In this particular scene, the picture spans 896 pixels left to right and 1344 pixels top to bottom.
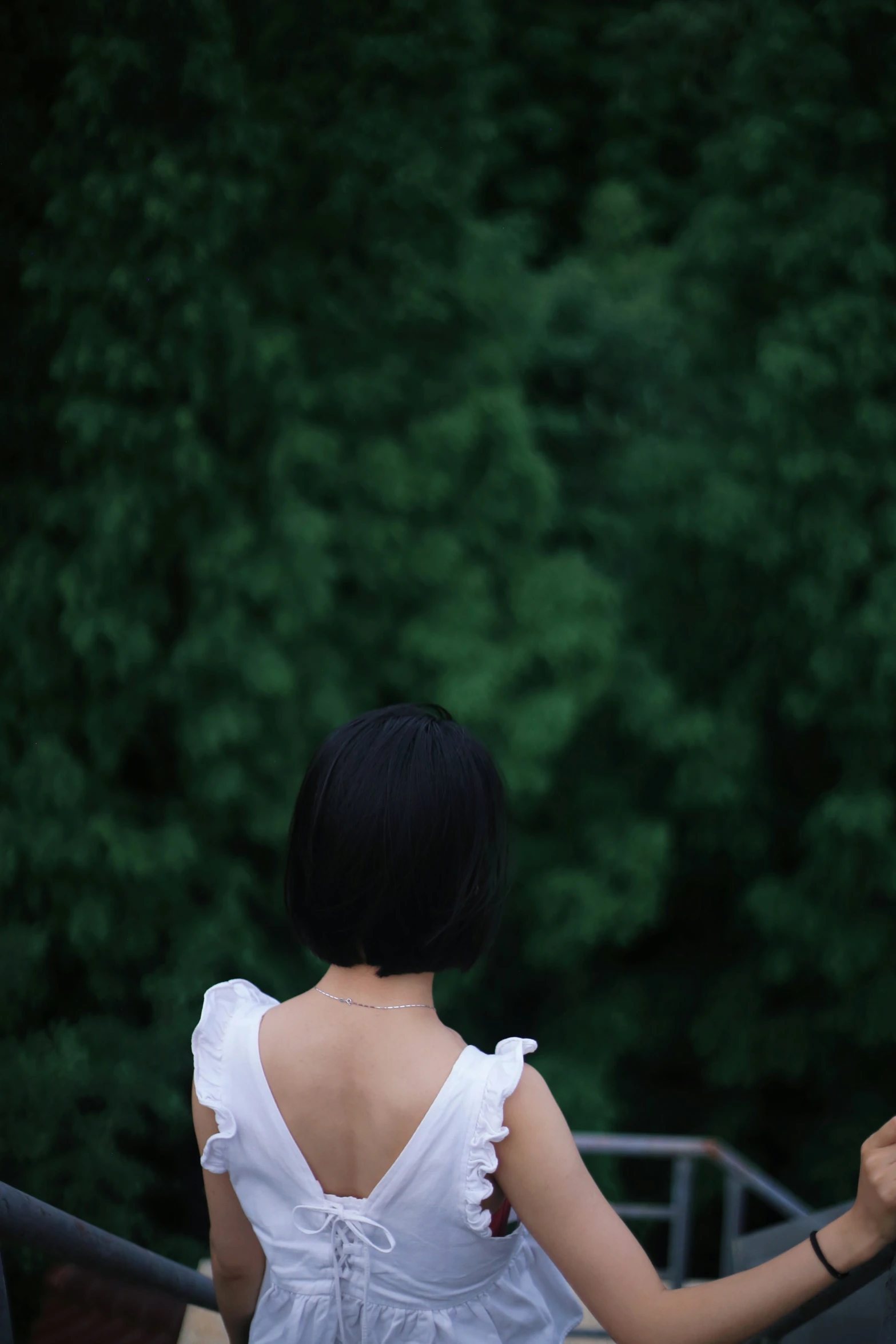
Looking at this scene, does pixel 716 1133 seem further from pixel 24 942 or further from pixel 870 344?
pixel 870 344

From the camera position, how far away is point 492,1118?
0.88 metres

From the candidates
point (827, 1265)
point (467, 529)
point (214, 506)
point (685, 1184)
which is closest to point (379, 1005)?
point (827, 1265)

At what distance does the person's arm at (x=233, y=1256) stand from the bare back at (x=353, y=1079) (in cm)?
15

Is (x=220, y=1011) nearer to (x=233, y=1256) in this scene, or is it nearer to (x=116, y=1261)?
(x=233, y=1256)

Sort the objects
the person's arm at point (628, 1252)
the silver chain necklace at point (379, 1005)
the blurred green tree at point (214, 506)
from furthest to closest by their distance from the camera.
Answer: the blurred green tree at point (214, 506) < the silver chain necklace at point (379, 1005) < the person's arm at point (628, 1252)

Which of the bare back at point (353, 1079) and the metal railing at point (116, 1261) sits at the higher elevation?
the bare back at point (353, 1079)

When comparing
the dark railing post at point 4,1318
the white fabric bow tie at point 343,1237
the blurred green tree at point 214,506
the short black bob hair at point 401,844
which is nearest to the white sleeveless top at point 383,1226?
the white fabric bow tie at point 343,1237

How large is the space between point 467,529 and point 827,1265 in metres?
3.26

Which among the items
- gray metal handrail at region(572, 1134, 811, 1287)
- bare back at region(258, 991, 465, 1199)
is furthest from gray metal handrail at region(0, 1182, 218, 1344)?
gray metal handrail at region(572, 1134, 811, 1287)

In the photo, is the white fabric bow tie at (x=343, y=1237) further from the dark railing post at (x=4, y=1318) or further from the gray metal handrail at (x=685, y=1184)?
the gray metal handrail at (x=685, y=1184)

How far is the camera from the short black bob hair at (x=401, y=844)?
93 cm

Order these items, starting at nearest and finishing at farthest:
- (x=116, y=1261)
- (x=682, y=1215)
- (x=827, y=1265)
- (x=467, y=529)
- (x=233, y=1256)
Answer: (x=827, y=1265)
(x=233, y=1256)
(x=116, y=1261)
(x=682, y=1215)
(x=467, y=529)

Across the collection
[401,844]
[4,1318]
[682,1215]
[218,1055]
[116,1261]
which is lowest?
[682,1215]

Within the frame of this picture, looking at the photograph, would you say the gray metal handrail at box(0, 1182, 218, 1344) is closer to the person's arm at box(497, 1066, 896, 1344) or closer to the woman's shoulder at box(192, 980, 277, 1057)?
the woman's shoulder at box(192, 980, 277, 1057)
